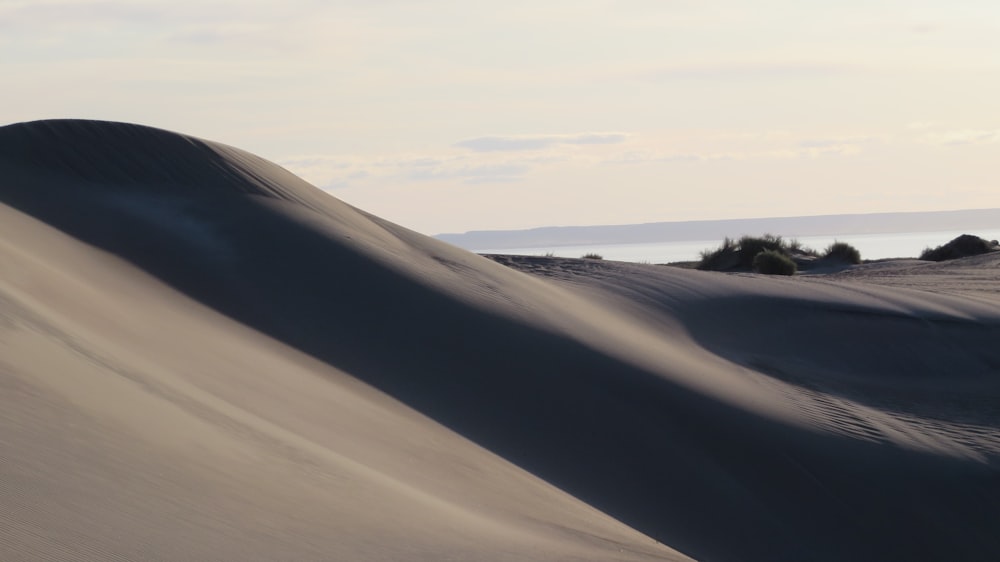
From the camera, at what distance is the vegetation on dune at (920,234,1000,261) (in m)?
31.9

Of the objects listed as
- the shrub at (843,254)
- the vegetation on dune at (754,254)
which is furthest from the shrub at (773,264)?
the shrub at (843,254)

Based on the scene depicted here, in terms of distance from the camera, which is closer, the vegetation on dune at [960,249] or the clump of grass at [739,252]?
the clump of grass at [739,252]

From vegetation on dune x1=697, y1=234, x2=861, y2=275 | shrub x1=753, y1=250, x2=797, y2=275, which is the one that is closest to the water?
vegetation on dune x1=697, y1=234, x2=861, y2=275

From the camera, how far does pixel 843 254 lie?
3083 centimetres

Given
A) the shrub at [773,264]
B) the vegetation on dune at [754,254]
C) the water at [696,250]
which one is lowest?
the shrub at [773,264]

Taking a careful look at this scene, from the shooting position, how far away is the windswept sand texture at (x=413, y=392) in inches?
231

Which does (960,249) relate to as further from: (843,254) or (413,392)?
(413,392)

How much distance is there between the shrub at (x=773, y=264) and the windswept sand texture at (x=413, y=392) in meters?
8.49

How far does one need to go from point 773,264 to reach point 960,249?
27.1ft

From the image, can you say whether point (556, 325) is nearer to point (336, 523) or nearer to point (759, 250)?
point (336, 523)

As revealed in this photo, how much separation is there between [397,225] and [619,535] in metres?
8.54

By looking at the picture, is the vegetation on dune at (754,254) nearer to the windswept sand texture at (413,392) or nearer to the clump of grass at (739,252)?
the clump of grass at (739,252)

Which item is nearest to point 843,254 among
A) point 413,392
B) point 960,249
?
point 960,249

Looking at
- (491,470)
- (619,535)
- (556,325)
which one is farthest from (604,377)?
(619,535)
